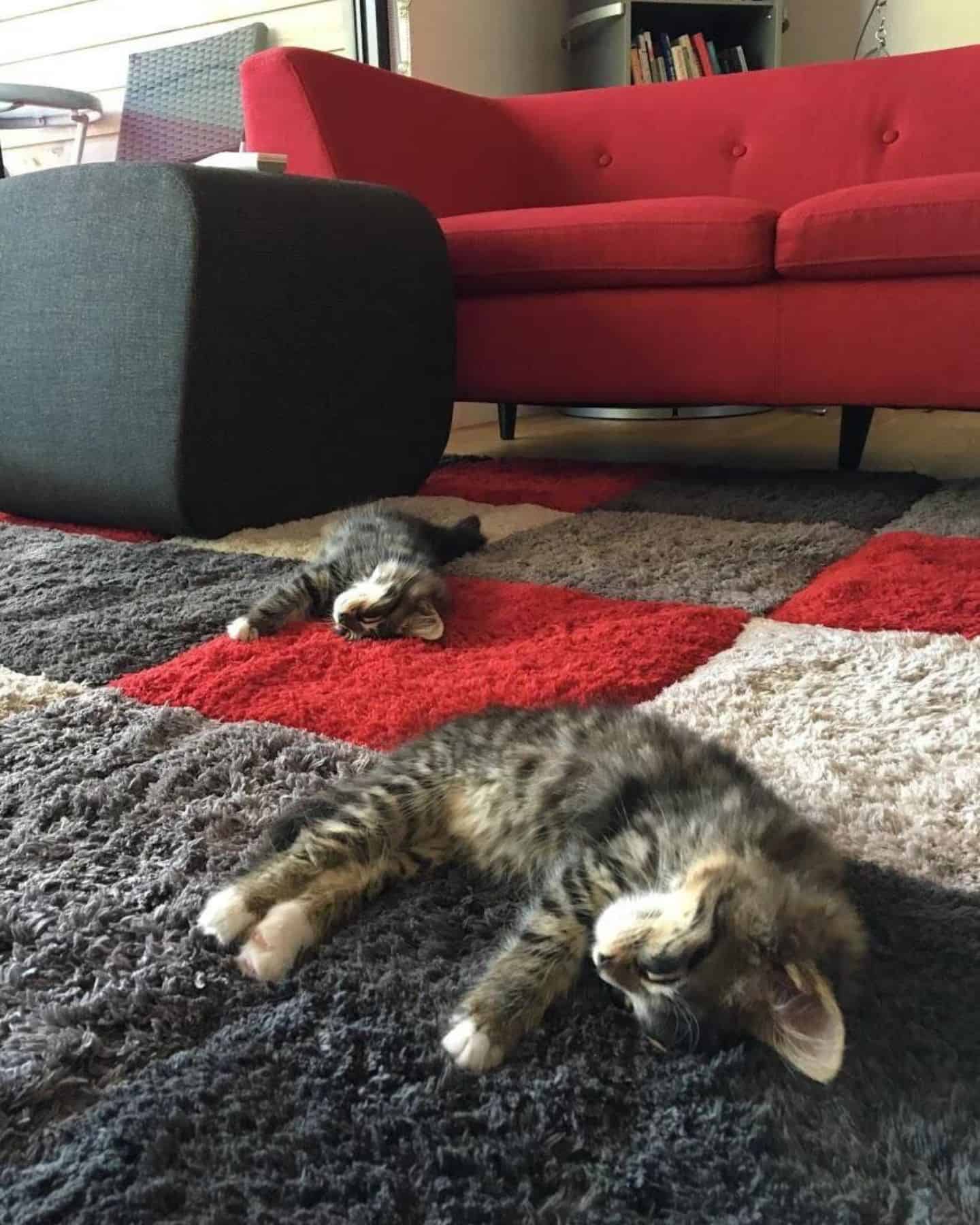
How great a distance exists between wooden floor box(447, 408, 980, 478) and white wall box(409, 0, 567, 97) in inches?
46.5

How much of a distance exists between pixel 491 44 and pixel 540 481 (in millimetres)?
2133

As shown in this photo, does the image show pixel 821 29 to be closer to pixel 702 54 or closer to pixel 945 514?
pixel 702 54

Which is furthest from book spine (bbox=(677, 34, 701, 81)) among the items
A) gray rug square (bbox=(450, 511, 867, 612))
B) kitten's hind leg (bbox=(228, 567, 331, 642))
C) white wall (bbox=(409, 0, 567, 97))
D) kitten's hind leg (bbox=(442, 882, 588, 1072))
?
kitten's hind leg (bbox=(442, 882, 588, 1072))

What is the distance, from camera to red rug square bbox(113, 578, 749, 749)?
1.22 meters

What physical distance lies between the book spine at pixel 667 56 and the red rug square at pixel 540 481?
2.00 meters

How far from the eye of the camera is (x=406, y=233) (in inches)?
88.2

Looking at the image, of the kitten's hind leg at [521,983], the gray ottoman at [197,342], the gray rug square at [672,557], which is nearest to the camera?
the kitten's hind leg at [521,983]

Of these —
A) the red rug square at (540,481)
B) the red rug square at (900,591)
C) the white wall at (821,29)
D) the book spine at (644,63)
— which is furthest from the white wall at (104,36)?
the red rug square at (900,591)

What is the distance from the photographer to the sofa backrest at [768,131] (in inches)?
111

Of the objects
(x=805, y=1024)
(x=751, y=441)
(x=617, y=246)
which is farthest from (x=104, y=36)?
(x=805, y=1024)

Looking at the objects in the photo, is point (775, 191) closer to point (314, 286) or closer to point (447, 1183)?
point (314, 286)

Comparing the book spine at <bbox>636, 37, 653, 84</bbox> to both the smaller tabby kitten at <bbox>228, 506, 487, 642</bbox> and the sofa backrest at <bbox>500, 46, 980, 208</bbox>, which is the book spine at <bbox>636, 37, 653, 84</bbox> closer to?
the sofa backrest at <bbox>500, 46, 980, 208</bbox>

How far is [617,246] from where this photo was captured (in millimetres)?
2336

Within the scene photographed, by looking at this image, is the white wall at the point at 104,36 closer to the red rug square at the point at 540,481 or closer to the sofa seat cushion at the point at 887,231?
the red rug square at the point at 540,481
